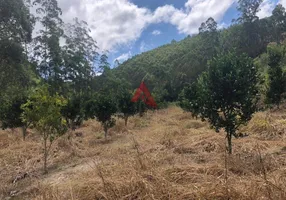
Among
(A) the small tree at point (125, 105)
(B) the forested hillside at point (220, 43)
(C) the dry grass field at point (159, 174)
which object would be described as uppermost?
(B) the forested hillside at point (220, 43)

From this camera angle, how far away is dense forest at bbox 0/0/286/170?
5.12m

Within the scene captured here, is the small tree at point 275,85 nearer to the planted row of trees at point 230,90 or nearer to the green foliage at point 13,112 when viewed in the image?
the planted row of trees at point 230,90

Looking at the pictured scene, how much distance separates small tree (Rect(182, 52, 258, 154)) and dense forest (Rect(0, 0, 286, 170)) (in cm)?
2

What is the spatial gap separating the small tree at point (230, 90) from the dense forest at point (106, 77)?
0.7 inches

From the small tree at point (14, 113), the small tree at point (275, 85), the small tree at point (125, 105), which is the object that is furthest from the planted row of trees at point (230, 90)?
the small tree at point (275, 85)

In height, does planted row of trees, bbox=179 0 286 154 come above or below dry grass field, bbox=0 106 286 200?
above

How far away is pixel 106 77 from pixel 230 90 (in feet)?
93.9

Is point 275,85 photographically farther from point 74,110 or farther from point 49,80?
point 49,80

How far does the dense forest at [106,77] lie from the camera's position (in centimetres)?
512

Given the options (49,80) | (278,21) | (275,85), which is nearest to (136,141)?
(275,85)

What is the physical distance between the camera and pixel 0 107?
11008 mm

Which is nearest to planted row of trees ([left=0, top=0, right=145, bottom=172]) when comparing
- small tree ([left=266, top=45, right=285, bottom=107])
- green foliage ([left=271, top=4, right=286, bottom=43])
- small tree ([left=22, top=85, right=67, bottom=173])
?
small tree ([left=22, top=85, right=67, bottom=173])

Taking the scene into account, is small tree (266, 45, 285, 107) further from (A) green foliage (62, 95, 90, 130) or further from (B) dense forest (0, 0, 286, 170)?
(A) green foliage (62, 95, 90, 130)

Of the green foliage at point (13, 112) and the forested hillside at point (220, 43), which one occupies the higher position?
the forested hillside at point (220, 43)
